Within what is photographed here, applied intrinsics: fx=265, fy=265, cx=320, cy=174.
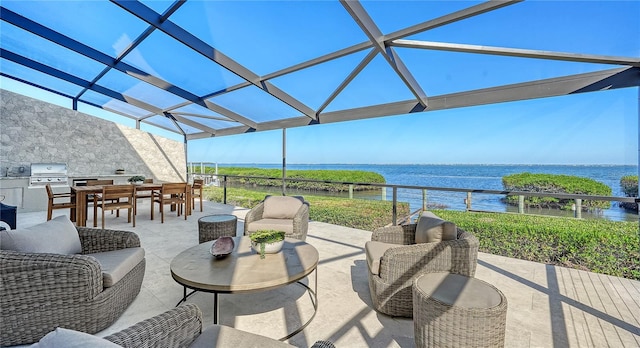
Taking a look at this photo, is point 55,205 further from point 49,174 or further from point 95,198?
point 49,174

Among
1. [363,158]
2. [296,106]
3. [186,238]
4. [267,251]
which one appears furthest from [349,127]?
[267,251]

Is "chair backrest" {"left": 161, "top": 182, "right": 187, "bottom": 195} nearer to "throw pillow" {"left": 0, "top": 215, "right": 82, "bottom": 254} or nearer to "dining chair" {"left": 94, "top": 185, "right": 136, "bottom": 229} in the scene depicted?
"dining chair" {"left": 94, "top": 185, "right": 136, "bottom": 229}

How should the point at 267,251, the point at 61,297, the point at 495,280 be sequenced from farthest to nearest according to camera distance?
the point at 495,280 → the point at 267,251 → the point at 61,297

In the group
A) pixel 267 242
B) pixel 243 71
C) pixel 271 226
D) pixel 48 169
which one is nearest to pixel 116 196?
pixel 243 71

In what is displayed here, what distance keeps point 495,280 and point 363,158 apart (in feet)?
60.0

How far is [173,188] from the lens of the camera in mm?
5566

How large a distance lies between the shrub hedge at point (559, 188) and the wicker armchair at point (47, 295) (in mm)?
4627

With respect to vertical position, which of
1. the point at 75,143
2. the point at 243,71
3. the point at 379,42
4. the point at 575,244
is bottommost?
the point at 575,244

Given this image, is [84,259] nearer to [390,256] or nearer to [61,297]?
[61,297]

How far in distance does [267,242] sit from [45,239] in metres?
1.55

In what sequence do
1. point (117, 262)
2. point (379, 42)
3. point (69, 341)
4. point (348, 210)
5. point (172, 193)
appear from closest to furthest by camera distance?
point (69, 341) → point (117, 262) → point (379, 42) → point (172, 193) → point (348, 210)

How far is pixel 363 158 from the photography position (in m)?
20.9

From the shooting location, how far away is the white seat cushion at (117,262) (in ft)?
6.02

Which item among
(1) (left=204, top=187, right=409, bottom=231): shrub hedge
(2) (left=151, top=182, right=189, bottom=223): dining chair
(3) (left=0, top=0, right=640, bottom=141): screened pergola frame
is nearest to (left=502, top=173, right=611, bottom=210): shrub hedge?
(3) (left=0, top=0, right=640, bottom=141): screened pergola frame
